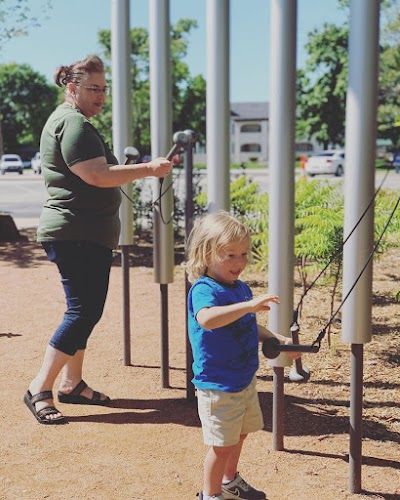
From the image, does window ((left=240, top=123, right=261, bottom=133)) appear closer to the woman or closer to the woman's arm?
the woman

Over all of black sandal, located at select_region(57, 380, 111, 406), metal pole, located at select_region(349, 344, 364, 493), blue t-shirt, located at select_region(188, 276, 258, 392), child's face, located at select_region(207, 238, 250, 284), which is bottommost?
black sandal, located at select_region(57, 380, 111, 406)

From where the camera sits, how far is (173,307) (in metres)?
6.73

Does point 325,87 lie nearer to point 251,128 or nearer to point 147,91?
point 147,91

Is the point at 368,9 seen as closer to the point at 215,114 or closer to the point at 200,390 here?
the point at 215,114

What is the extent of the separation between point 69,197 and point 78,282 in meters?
0.45

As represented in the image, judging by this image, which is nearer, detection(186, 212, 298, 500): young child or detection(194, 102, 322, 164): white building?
detection(186, 212, 298, 500): young child

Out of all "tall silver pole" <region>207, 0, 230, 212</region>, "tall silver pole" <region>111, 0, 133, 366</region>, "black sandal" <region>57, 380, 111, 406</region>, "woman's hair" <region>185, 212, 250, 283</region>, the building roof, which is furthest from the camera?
the building roof

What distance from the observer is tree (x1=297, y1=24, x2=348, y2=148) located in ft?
165

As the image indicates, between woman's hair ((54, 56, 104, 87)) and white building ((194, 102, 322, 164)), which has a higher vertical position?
woman's hair ((54, 56, 104, 87))

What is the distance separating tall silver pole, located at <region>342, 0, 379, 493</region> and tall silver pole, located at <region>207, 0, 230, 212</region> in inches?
35.4

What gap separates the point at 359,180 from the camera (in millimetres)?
2793

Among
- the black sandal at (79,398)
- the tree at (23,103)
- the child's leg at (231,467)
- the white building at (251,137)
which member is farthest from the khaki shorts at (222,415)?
the white building at (251,137)

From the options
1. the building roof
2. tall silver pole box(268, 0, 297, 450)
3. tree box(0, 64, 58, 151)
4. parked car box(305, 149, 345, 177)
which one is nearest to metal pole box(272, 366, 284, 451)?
tall silver pole box(268, 0, 297, 450)

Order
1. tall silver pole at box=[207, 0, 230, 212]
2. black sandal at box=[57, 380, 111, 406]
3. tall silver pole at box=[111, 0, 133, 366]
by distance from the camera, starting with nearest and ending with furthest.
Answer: tall silver pole at box=[207, 0, 230, 212] → black sandal at box=[57, 380, 111, 406] → tall silver pole at box=[111, 0, 133, 366]
